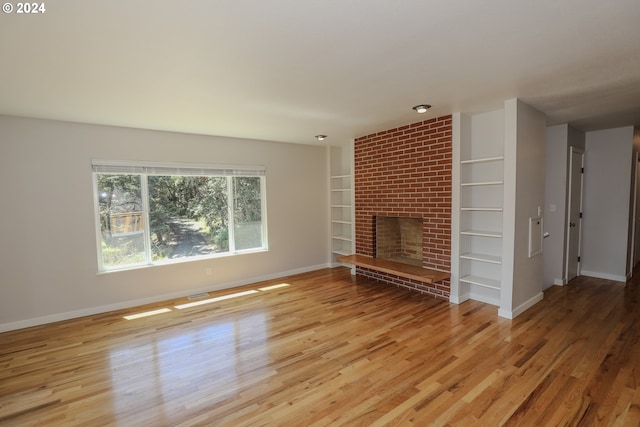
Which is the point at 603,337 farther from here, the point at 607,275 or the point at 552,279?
the point at 607,275

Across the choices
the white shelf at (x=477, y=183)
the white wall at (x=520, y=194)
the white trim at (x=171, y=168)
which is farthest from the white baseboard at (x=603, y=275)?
the white trim at (x=171, y=168)

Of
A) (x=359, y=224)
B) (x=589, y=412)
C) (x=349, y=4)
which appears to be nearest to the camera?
(x=349, y=4)

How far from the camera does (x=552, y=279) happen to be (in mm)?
4445

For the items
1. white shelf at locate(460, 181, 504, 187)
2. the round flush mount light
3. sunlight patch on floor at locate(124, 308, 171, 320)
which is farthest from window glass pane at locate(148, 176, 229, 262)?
white shelf at locate(460, 181, 504, 187)

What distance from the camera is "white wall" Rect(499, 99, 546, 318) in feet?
10.5

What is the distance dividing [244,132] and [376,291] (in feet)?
9.90

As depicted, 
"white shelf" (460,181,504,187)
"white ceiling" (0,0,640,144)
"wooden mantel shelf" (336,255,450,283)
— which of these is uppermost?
"white ceiling" (0,0,640,144)

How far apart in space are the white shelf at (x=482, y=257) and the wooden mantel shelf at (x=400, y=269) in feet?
1.11

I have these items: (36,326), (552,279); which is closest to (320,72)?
(36,326)

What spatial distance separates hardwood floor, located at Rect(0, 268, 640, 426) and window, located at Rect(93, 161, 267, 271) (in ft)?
3.01

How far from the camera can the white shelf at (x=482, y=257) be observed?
3.44m

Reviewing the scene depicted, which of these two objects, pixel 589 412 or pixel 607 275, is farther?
pixel 607 275

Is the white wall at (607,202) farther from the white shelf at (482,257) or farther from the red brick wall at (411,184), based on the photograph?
the red brick wall at (411,184)

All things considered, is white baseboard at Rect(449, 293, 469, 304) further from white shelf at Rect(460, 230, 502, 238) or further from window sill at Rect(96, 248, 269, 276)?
window sill at Rect(96, 248, 269, 276)
